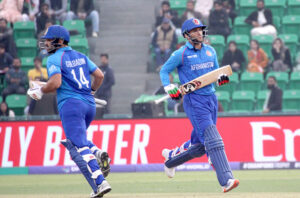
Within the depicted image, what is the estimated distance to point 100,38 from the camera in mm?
20625

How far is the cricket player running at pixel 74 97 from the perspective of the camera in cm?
916

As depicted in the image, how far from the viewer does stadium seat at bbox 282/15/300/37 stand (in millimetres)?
19641

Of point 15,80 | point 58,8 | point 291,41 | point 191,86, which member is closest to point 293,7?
point 291,41

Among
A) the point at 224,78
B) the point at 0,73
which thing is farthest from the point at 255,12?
the point at 224,78

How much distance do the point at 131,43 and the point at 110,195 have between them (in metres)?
10.9

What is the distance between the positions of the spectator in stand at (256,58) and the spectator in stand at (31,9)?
21.6ft

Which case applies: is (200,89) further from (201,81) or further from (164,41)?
(164,41)

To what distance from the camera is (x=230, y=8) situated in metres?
20.1

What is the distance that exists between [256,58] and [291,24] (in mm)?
1906

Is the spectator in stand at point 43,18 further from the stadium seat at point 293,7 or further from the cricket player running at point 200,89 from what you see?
the cricket player running at point 200,89

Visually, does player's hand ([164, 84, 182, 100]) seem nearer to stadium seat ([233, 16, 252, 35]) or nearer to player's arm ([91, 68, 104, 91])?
player's arm ([91, 68, 104, 91])

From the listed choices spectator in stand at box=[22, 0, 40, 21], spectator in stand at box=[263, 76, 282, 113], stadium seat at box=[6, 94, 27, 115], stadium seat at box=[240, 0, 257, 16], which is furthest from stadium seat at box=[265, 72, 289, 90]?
spectator in stand at box=[22, 0, 40, 21]

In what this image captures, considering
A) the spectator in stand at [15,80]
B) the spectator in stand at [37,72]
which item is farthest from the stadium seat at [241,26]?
the spectator in stand at [15,80]

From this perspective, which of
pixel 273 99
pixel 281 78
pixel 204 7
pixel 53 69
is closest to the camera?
pixel 53 69
